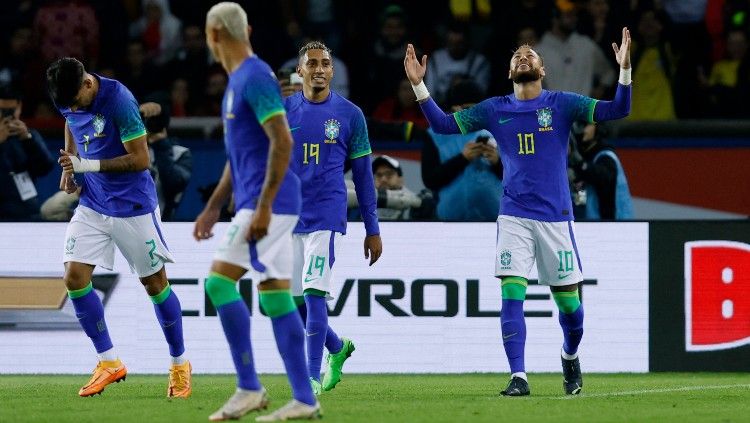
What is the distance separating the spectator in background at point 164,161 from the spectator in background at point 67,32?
4516 mm

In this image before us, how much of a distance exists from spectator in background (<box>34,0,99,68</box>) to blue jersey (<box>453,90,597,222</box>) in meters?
8.66

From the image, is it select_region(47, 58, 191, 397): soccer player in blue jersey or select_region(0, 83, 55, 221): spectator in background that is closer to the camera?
select_region(47, 58, 191, 397): soccer player in blue jersey

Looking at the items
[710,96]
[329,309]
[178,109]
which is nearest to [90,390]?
[329,309]

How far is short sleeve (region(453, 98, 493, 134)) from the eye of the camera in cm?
1098

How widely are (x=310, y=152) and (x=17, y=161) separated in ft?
14.0

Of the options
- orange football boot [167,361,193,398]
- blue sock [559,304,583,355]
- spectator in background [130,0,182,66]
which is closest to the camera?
orange football boot [167,361,193,398]

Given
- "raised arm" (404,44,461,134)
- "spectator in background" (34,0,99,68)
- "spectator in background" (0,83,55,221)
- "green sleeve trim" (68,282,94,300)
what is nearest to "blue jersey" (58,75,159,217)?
"green sleeve trim" (68,282,94,300)

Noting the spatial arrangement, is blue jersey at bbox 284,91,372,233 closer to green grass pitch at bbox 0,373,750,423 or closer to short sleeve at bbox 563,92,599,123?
green grass pitch at bbox 0,373,750,423

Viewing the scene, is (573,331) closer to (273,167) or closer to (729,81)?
(273,167)

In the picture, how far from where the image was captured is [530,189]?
35.3 feet

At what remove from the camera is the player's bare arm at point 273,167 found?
815 cm

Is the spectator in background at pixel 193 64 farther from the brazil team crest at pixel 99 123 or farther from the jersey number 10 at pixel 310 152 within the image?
the brazil team crest at pixel 99 123

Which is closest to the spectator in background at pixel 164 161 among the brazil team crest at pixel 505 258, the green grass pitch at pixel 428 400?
the green grass pitch at pixel 428 400

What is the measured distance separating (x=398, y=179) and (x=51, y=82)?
4770 mm
